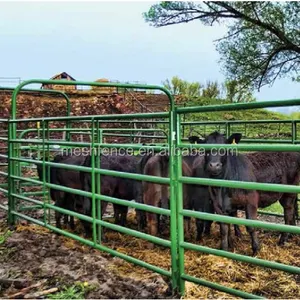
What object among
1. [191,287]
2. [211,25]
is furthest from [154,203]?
[211,25]

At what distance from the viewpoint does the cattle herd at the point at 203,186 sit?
4824mm

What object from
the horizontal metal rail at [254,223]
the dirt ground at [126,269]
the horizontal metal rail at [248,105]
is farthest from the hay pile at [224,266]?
the horizontal metal rail at [248,105]

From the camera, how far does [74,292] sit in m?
3.76

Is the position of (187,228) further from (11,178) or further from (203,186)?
(11,178)

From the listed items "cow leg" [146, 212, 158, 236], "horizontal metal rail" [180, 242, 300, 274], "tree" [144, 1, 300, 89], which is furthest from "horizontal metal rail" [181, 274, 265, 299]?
"tree" [144, 1, 300, 89]

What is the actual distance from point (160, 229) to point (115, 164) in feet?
3.37

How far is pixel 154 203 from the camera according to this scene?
519cm

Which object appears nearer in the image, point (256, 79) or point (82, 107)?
point (256, 79)

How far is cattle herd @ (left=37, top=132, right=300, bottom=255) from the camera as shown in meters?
4.82

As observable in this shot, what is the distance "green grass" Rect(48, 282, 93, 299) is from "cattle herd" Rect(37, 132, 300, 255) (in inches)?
56.9

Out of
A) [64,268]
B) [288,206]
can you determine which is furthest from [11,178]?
[288,206]

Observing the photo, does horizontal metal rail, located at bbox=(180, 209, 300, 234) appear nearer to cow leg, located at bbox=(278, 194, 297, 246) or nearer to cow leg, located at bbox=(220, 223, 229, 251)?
cow leg, located at bbox=(220, 223, 229, 251)

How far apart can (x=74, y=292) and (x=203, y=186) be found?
2160 mm

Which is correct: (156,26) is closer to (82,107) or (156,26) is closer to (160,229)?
(160,229)
